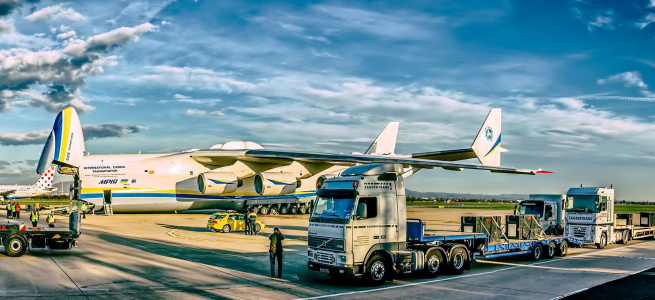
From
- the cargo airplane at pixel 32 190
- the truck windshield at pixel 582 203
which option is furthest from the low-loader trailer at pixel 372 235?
the cargo airplane at pixel 32 190

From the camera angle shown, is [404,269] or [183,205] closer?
[404,269]

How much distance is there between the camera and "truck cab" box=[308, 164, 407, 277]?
13.0 metres

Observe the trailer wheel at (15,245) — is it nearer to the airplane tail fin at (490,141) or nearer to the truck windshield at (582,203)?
the truck windshield at (582,203)

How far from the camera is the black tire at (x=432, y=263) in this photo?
47.5 ft

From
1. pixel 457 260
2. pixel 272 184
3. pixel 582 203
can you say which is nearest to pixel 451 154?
pixel 582 203

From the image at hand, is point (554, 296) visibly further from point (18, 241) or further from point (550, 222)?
point (18, 241)

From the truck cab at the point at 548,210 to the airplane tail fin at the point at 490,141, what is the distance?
26.9 ft

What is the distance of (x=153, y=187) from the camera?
116ft

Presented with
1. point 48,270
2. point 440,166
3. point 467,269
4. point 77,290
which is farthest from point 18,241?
point 440,166

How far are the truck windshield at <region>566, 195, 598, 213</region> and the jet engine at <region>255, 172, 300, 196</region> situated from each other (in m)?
15.0

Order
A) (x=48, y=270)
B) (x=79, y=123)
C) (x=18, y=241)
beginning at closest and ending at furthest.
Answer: (x=48, y=270), (x=18, y=241), (x=79, y=123)

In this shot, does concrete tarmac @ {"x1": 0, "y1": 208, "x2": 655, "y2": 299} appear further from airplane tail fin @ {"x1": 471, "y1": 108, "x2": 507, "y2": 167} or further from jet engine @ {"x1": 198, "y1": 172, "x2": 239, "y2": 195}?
airplane tail fin @ {"x1": 471, "y1": 108, "x2": 507, "y2": 167}

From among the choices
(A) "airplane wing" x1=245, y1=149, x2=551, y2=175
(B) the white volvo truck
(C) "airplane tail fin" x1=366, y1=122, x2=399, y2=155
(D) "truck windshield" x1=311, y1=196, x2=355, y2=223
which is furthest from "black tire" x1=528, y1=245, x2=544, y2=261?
(C) "airplane tail fin" x1=366, y1=122, x2=399, y2=155

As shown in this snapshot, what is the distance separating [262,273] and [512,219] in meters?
9.23
